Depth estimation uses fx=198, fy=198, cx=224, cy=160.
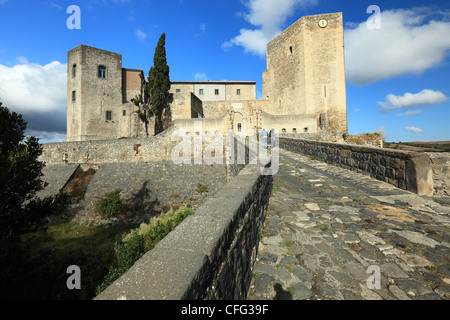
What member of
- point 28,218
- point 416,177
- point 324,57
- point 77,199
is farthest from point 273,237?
point 324,57

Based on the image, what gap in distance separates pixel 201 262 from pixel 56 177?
2350cm

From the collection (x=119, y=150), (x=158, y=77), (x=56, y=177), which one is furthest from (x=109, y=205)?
(x=158, y=77)

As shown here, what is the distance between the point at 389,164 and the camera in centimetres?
527

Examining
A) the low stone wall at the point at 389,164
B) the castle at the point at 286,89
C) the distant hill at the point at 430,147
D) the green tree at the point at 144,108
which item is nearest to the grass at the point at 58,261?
the low stone wall at the point at 389,164

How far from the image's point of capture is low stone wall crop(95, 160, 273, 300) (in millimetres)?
1157

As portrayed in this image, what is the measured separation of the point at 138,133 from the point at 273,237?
26136 mm

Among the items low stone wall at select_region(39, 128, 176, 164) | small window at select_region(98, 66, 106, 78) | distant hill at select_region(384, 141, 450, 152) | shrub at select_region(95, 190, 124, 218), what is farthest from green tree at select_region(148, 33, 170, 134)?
distant hill at select_region(384, 141, 450, 152)

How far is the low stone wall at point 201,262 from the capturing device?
1.16 m

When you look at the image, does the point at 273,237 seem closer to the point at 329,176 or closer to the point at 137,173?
the point at 329,176

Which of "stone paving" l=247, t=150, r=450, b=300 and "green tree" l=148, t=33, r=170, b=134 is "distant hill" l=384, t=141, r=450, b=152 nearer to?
"stone paving" l=247, t=150, r=450, b=300

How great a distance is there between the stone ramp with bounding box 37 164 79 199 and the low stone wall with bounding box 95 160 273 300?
20.6 metres

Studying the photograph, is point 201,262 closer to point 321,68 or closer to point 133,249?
point 133,249

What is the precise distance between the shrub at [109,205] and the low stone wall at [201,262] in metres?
14.7
